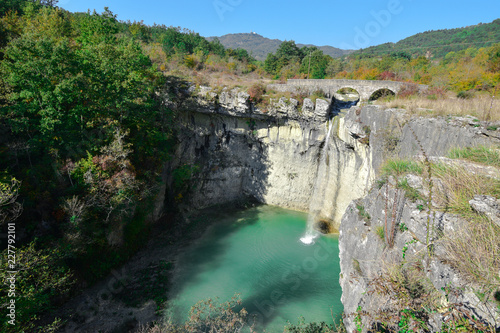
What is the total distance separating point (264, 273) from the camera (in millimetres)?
13758

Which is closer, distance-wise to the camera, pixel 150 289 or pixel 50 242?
pixel 50 242

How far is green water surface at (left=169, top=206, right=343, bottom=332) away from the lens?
11.5 m

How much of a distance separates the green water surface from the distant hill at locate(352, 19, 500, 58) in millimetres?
68873

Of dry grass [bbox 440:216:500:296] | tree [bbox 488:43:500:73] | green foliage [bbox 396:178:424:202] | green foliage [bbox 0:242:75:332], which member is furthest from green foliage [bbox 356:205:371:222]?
tree [bbox 488:43:500:73]

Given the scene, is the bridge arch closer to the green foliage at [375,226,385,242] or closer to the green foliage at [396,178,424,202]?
the green foliage at [396,178,424,202]

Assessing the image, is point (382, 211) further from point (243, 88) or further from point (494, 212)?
point (243, 88)

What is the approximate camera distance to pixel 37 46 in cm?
1031

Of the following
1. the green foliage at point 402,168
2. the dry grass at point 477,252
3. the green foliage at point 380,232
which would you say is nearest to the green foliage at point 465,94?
the green foliage at point 402,168

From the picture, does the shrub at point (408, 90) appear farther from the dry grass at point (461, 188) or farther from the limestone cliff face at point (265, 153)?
the dry grass at point (461, 188)

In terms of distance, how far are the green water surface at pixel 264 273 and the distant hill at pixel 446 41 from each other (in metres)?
68.9

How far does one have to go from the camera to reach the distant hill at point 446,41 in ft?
209

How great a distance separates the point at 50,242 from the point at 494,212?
13.9 metres

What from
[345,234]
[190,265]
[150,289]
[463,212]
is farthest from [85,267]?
[463,212]

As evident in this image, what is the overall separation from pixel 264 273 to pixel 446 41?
102 m
